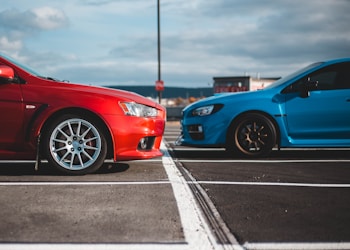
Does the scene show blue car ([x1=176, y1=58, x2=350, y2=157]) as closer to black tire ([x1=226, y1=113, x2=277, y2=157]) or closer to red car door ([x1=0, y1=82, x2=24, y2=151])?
black tire ([x1=226, y1=113, x2=277, y2=157])

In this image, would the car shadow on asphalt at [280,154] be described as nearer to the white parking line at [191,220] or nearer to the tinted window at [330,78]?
the tinted window at [330,78]

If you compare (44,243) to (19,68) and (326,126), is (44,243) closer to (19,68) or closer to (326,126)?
(19,68)

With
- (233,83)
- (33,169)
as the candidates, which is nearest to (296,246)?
(33,169)

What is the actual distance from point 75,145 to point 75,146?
0.01 metres

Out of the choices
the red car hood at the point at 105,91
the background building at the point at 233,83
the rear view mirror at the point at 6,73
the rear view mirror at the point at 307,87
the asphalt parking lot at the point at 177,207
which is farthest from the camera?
the background building at the point at 233,83

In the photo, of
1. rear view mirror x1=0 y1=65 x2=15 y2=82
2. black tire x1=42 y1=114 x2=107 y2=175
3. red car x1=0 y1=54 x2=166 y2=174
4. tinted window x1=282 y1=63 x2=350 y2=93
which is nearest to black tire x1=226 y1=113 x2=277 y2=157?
tinted window x1=282 y1=63 x2=350 y2=93

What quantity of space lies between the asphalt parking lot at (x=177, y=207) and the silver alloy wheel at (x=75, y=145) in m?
0.19

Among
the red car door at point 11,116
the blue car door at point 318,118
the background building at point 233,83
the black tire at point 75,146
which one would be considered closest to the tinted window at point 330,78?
the blue car door at point 318,118

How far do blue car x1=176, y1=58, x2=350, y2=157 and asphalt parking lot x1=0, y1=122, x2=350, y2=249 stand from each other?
103cm

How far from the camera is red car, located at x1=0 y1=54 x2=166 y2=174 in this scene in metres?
5.15

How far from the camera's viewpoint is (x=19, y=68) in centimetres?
532

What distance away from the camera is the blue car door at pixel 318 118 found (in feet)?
22.5

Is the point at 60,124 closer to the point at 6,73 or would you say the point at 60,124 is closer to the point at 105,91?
the point at 105,91

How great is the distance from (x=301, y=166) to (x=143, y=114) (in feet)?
7.15
